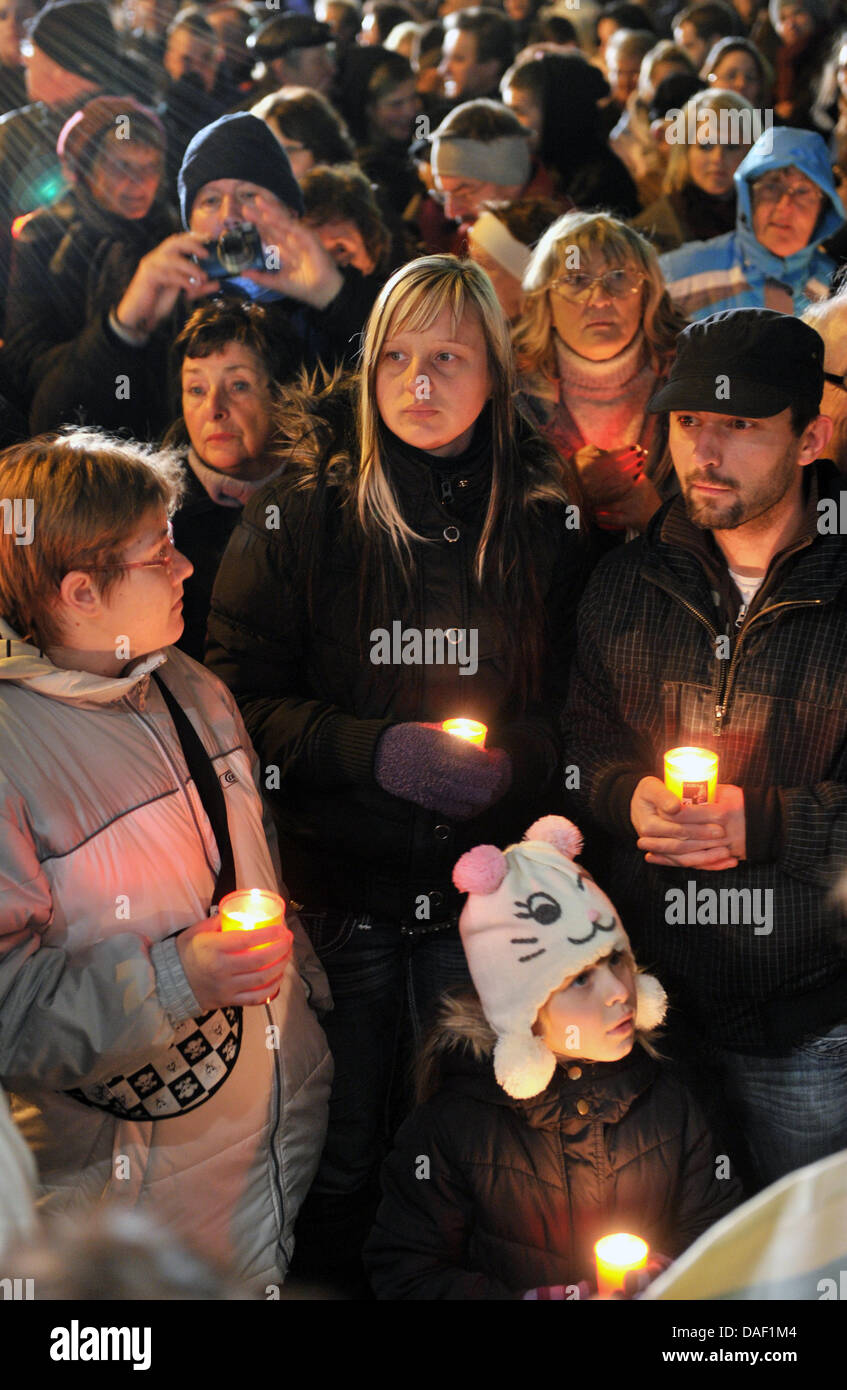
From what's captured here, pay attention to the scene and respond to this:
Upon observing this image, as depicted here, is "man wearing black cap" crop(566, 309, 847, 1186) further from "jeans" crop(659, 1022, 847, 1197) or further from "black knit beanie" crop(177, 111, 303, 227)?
"black knit beanie" crop(177, 111, 303, 227)

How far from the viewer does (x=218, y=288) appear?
12.8 ft

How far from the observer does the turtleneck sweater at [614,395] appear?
359 centimetres

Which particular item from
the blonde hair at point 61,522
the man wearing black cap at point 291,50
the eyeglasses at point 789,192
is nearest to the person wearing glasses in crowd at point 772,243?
the eyeglasses at point 789,192

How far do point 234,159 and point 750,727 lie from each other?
2.53 metres

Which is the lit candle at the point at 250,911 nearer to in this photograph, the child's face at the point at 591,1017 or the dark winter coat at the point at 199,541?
the child's face at the point at 591,1017

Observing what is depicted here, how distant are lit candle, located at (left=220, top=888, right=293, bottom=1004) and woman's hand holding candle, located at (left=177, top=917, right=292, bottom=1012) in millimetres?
11

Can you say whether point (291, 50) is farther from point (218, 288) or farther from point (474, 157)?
point (218, 288)

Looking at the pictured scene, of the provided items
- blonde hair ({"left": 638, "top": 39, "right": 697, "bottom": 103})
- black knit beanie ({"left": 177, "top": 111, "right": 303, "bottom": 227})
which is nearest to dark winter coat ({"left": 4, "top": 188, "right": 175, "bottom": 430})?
black knit beanie ({"left": 177, "top": 111, "right": 303, "bottom": 227})

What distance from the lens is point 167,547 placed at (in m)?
2.38

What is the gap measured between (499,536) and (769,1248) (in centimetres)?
189

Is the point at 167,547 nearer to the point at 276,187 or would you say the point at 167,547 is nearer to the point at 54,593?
the point at 54,593

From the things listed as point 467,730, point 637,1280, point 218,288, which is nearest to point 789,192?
point 218,288
